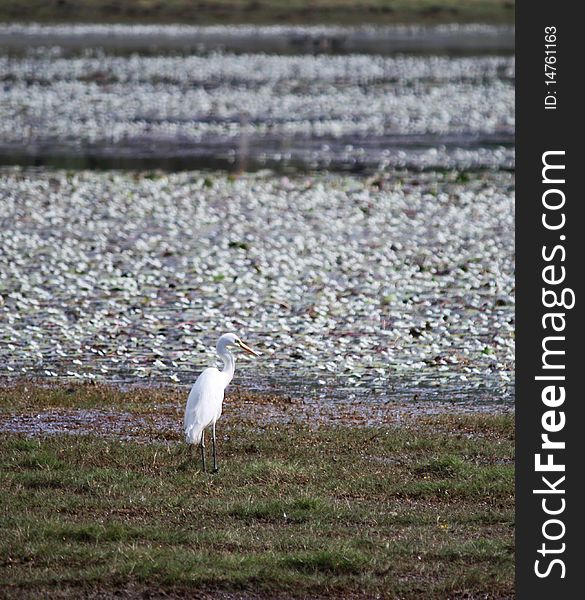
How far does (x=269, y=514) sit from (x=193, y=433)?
4.16ft

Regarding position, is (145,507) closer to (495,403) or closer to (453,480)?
(453,480)

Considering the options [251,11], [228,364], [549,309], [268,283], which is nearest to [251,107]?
[268,283]

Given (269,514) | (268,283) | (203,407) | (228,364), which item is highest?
(268,283)

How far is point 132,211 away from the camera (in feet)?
91.7

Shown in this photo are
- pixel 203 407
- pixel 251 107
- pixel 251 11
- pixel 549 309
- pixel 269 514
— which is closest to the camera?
pixel 549 309

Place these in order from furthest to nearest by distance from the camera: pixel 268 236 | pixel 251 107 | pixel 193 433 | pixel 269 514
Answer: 1. pixel 251 107
2. pixel 268 236
3. pixel 193 433
4. pixel 269 514

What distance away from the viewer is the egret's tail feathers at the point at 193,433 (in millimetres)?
11727

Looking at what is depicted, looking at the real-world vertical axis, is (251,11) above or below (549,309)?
above

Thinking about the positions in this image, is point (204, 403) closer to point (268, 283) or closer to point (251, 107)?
point (268, 283)

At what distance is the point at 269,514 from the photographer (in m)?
10.9

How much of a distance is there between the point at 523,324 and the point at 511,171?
91.0ft

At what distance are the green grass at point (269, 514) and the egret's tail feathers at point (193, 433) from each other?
0.32m

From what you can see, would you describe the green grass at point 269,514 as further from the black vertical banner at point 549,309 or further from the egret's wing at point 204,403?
the black vertical banner at point 549,309

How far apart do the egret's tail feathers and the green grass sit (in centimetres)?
32
